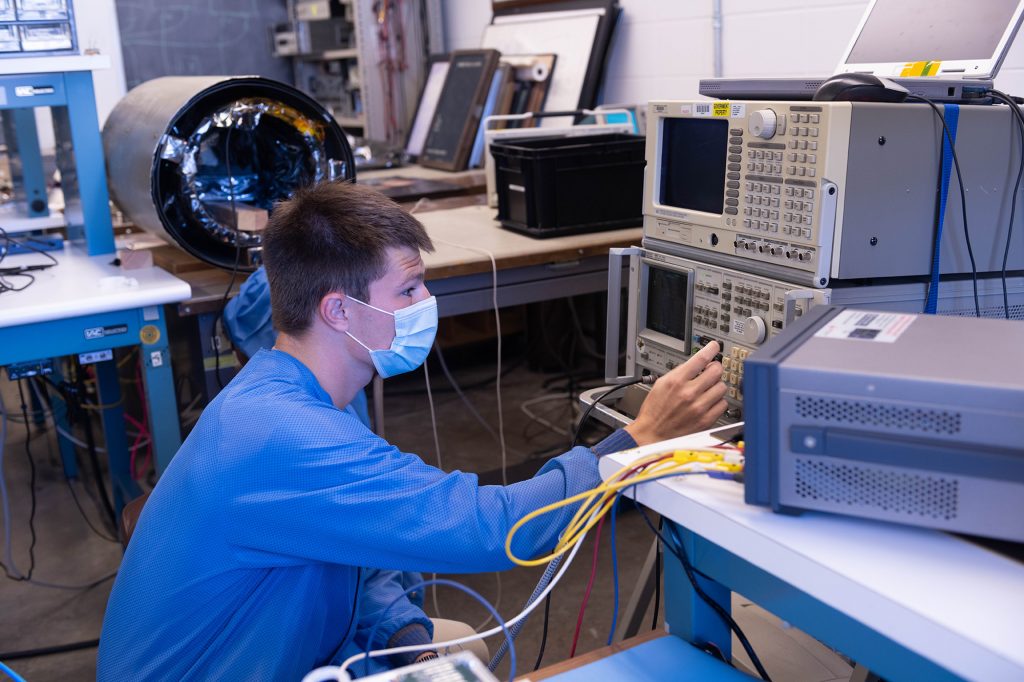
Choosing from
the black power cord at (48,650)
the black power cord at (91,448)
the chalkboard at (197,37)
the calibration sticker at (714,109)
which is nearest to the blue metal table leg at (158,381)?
the black power cord at (48,650)

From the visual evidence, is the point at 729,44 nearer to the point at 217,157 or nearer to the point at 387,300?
the point at 217,157

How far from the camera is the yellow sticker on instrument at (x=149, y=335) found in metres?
2.36

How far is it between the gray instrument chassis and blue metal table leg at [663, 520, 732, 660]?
25 centimetres

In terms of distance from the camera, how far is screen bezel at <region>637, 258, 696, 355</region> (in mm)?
1688

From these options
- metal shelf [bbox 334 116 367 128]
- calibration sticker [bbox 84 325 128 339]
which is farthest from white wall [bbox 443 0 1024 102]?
calibration sticker [bbox 84 325 128 339]

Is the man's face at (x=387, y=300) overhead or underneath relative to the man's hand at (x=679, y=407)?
overhead

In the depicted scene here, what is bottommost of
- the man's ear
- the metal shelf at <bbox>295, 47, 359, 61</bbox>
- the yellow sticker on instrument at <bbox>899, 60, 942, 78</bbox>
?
the man's ear

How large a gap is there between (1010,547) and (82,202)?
99.0 inches

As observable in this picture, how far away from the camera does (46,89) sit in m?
2.55

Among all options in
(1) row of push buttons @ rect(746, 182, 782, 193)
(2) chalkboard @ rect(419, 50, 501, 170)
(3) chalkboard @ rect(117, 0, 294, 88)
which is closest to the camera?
(1) row of push buttons @ rect(746, 182, 782, 193)

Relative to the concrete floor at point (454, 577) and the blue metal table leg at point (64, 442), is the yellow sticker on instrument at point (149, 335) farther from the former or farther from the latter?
the blue metal table leg at point (64, 442)

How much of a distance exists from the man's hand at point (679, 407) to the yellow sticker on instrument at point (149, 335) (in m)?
1.52

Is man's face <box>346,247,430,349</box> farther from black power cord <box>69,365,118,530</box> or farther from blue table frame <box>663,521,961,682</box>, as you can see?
black power cord <box>69,365,118,530</box>

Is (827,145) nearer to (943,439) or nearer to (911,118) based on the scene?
(911,118)
